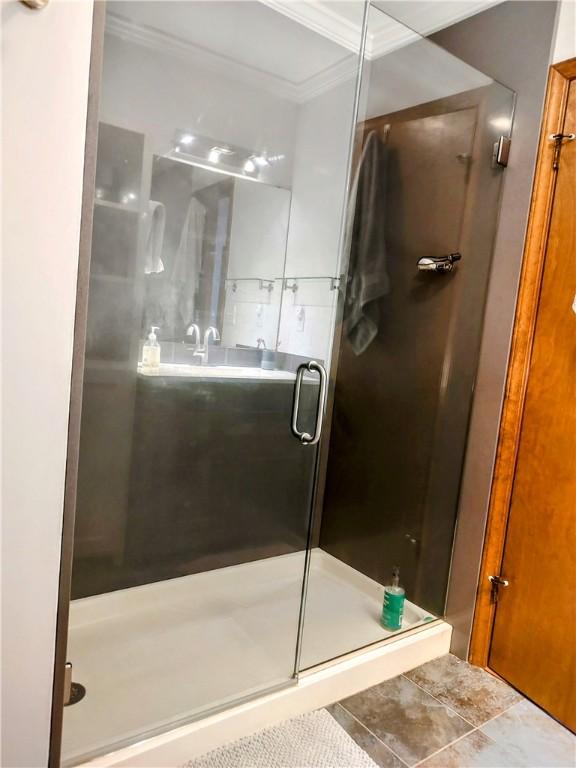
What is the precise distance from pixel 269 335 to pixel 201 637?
1.20 m

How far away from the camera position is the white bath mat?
4.62 ft

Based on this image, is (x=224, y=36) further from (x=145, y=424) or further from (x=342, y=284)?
(x=145, y=424)

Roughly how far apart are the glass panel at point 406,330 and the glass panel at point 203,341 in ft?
0.51

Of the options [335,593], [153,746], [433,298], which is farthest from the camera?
[335,593]

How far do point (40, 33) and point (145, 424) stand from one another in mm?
1441

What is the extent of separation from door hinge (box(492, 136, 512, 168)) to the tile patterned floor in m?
1.88

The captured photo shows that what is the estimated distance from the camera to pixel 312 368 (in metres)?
2.01

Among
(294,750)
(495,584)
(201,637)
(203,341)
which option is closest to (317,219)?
(203,341)

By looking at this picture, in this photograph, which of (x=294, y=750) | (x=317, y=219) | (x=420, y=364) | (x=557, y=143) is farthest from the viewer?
(x=317, y=219)

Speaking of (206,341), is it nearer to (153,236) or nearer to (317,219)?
(153,236)

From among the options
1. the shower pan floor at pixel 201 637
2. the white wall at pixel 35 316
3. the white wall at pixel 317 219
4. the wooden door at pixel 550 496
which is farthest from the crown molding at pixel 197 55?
the shower pan floor at pixel 201 637

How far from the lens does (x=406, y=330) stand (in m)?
2.22

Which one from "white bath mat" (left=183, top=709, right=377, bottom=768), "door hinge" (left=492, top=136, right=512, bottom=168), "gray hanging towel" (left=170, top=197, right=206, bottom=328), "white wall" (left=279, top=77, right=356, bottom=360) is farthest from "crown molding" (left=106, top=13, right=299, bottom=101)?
"white bath mat" (left=183, top=709, right=377, bottom=768)

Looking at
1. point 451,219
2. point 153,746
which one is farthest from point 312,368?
point 153,746
